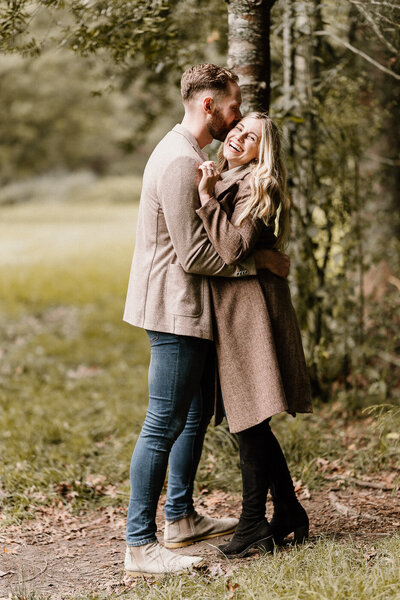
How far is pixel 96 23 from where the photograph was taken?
4238 mm

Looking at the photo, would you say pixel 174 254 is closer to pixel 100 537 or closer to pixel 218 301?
pixel 218 301

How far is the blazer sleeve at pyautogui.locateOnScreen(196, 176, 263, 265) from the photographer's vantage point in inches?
111

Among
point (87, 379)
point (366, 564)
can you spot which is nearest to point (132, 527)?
point (366, 564)

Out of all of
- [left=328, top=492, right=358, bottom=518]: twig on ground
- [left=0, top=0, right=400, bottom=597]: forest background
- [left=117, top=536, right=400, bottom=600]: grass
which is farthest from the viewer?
[left=0, top=0, right=400, bottom=597]: forest background

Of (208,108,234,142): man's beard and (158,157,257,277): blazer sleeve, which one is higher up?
(208,108,234,142): man's beard

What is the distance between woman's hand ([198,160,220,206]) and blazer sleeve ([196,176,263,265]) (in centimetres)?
3

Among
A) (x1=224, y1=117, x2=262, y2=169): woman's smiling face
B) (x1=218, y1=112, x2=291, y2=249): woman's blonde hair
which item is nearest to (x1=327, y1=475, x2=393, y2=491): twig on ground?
(x1=218, y1=112, x2=291, y2=249): woman's blonde hair

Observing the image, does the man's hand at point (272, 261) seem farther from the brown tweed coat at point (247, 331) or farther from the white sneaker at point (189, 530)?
the white sneaker at point (189, 530)

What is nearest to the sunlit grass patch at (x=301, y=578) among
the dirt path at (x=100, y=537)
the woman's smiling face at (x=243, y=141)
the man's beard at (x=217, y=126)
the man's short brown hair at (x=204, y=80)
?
the dirt path at (x=100, y=537)

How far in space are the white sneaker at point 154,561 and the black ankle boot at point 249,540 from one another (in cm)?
16

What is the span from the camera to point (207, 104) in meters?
2.97

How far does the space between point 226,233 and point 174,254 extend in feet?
0.87

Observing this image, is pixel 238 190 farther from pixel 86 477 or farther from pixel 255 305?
pixel 86 477

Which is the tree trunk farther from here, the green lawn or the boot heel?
the boot heel
